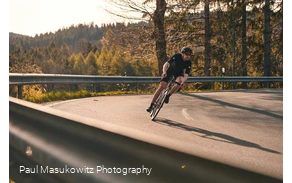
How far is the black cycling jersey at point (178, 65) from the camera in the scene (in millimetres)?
9469

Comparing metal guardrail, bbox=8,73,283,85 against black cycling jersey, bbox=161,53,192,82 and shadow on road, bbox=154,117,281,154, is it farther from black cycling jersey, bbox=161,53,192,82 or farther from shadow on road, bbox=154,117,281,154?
shadow on road, bbox=154,117,281,154

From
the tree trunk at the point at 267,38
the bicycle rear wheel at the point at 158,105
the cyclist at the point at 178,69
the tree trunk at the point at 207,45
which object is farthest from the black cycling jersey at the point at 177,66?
the tree trunk at the point at 267,38

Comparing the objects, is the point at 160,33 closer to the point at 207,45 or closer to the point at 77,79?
the point at 207,45

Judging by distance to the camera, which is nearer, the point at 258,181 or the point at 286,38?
the point at 258,181

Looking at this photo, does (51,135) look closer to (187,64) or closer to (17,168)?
(17,168)

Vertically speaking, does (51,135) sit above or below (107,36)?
below

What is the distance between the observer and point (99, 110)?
1123 centimetres

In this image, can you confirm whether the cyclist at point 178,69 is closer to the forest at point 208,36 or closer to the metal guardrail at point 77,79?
the metal guardrail at point 77,79

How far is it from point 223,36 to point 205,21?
4.37 m

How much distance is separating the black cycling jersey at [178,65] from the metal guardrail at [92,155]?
5122 mm

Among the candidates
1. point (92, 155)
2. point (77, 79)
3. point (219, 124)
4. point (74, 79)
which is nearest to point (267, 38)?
point (77, 79)

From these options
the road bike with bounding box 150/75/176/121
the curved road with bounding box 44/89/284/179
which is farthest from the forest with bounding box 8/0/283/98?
the road bike with bounding box 150/75/176/121

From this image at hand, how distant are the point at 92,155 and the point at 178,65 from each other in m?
6.78
